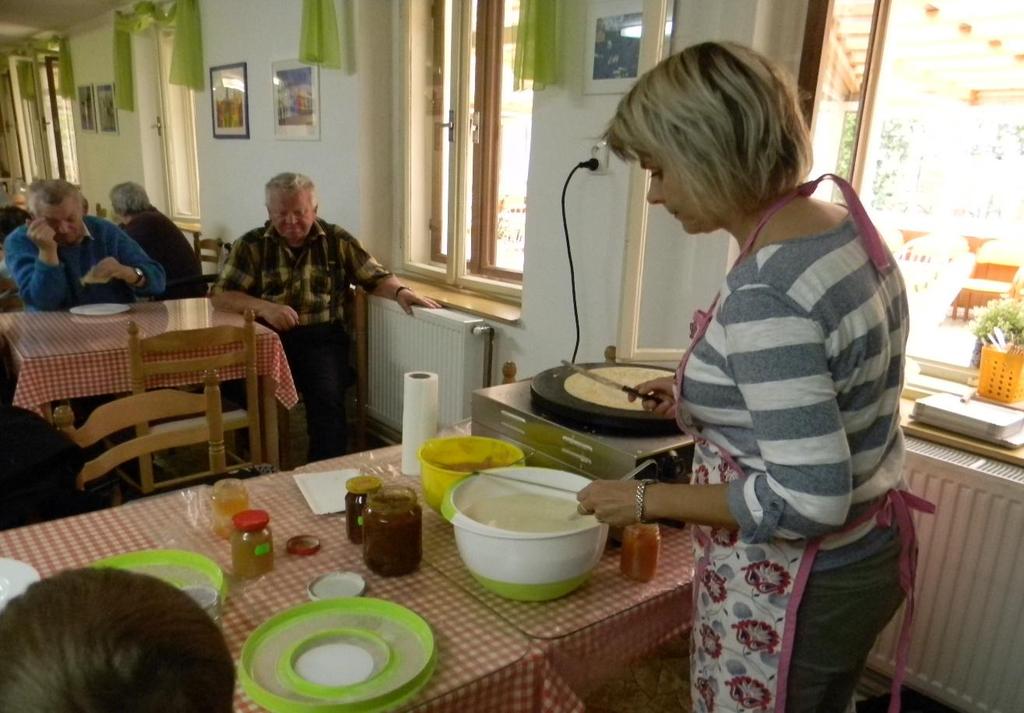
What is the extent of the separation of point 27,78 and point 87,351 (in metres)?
7.00

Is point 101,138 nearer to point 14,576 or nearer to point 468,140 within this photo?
point 468,140

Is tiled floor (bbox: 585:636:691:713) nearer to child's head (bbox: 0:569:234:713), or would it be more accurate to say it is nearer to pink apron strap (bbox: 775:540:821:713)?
pink apron strap (bbox: 775:540:821:713)

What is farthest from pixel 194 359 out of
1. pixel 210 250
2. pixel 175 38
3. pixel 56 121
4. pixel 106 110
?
pixel 56 121

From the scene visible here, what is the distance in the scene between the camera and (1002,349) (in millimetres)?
1671

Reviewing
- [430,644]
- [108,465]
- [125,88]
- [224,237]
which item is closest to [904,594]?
[430,644]

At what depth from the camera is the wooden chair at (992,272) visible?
1.79 metres

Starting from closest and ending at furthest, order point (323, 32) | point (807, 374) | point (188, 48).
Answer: point (807, 374), point (323, 32), point (188, 48)

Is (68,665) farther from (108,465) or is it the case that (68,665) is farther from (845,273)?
(108,465)

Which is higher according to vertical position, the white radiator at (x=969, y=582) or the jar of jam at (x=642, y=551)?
the jar of jam at (x=642, y=551)

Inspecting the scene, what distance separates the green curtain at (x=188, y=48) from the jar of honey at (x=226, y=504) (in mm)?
3810

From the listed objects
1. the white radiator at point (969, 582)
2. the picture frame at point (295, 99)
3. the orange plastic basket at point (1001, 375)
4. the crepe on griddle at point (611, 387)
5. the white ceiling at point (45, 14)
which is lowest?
the white radiator at point (969, 582)

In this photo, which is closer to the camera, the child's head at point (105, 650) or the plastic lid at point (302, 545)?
the child's head at point (105, 650)

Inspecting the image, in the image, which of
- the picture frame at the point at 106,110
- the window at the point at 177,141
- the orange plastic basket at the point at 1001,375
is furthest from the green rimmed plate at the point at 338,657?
the picture frame at the point at 106,110

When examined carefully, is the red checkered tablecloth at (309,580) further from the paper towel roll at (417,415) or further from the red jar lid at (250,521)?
the paper towel roll at (417,415)
